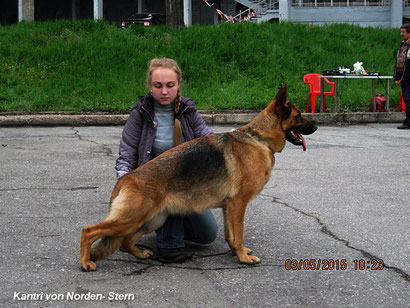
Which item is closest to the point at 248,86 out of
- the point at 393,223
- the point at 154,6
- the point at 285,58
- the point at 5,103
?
the point at 285,58

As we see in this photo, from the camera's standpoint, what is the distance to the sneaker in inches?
177

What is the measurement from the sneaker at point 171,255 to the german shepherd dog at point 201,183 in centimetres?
10

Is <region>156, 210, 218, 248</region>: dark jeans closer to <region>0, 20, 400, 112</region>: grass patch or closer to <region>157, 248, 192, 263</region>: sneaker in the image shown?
<region>157, 248, 192, 263</region>: sneaker

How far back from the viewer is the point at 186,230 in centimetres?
494

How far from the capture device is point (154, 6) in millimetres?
47000

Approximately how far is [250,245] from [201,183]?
0.82 meters

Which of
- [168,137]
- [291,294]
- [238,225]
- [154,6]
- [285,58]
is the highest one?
[154,6]

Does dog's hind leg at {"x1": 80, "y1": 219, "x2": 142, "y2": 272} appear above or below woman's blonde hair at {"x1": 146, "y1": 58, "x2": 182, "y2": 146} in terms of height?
A: below

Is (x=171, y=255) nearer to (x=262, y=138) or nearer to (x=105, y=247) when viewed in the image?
(x=105, y=247)

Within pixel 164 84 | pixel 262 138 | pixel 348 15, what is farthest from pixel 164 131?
pixel 348 15

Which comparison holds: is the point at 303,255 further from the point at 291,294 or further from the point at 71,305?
the point at 71,305

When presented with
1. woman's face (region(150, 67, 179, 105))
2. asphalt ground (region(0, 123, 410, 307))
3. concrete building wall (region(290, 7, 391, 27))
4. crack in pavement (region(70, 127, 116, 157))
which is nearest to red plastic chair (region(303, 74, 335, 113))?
crack in pavement (region(70, 127, 116, 157))

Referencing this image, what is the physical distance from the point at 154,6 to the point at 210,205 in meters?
44.1

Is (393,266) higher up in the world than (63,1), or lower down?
lower down
